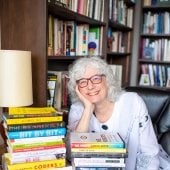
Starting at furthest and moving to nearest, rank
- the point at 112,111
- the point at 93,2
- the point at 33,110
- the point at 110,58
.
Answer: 1. the point at 110,58
2. the point at 93,2
3. the point at 112,111
4. the point at 33,110

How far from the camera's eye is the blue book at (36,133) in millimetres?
1013

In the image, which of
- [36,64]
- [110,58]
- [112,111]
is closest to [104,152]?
[112,111]

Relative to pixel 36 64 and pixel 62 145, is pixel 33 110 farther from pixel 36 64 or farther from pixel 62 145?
pixel 36 64

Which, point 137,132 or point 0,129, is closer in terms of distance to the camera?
point 0,129

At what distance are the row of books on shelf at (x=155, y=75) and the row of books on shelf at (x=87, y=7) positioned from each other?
49.7 inches

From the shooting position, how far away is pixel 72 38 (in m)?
1.81

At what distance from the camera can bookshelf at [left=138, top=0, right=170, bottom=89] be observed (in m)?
3.01

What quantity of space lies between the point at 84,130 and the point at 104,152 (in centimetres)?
34

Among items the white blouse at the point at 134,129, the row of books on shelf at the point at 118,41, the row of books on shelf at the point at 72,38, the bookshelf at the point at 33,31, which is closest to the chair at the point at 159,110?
the white blouse at the point at 134,129

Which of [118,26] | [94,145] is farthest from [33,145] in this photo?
[118,26]

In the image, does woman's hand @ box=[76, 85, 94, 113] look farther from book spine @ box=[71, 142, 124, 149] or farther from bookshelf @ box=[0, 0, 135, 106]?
book spine @ box=[71, 142, 124, 149]

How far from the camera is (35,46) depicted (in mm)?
1374

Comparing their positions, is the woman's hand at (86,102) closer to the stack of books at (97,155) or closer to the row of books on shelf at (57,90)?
the row of books on shelf at (57,90)

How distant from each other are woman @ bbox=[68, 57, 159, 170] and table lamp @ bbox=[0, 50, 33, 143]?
0.30m
